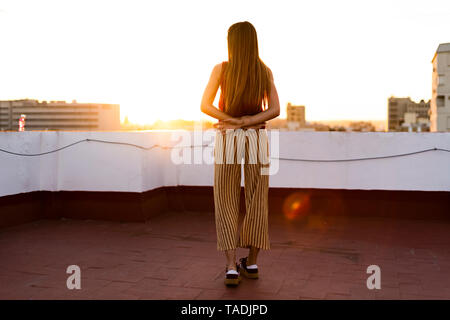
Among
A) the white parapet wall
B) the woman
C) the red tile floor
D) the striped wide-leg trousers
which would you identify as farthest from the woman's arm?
the white parapet wall

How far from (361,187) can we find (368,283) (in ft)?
8.59

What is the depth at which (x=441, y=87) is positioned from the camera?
48.8 meters

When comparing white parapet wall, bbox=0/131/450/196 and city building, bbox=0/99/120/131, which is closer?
white parapet wall, bbox=0/131/450/196

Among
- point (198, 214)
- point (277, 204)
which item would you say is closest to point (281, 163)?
point (277, 204)

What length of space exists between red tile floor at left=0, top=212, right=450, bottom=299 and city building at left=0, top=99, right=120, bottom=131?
440 feet

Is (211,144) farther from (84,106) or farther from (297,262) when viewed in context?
(84,106)

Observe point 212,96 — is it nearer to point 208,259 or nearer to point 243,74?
Result: point 243,74

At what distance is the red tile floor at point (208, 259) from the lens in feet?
9.20

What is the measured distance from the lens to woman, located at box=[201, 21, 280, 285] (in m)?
2.84

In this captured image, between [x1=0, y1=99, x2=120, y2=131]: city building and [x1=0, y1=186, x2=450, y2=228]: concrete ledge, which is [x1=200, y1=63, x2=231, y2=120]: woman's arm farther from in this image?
[x1=0, y1=99, x2=120, y2=131]: city building

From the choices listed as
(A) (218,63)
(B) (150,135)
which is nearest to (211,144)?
(B) (150,135)

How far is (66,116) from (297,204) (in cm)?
14296

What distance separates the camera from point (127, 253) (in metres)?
3.76
